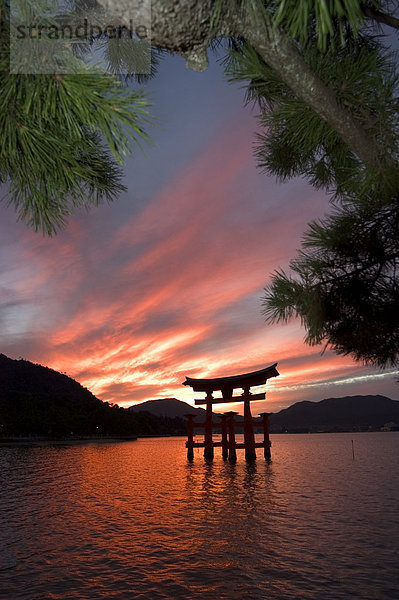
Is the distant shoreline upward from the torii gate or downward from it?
downward

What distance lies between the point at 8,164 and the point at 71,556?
8.12 metres

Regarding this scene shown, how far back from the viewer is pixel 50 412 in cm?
8712

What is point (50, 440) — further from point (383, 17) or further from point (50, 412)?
point (383, 17)

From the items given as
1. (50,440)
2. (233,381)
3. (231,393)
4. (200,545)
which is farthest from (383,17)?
(50,440)

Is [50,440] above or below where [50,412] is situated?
below

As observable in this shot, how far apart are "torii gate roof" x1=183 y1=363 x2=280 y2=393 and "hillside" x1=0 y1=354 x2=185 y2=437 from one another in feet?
217

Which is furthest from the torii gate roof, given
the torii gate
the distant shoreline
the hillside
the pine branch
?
the hillside

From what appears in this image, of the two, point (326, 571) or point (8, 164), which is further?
point (326, 571)

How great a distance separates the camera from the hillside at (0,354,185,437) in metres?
80.9

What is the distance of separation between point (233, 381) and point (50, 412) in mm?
75621

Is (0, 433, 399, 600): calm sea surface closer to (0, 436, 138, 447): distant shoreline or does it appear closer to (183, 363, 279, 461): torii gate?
(183, 363, 279, 461): torii gate

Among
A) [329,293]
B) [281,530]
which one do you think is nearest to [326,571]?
[281,530]

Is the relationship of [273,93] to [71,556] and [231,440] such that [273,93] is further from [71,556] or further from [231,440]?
[231,440]

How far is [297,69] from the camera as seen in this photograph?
200 centimetres
